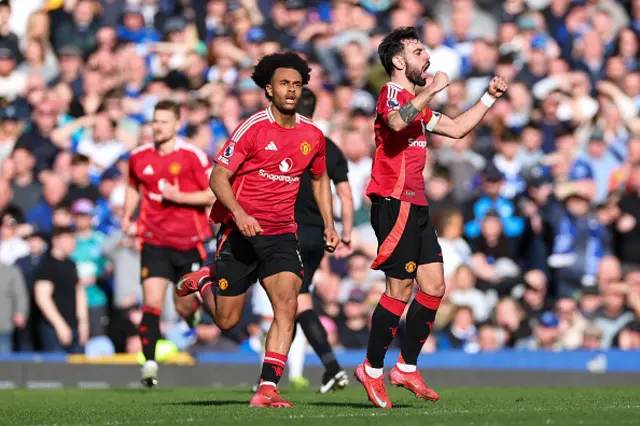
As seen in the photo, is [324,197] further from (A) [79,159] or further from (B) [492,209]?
(A) [79,159]

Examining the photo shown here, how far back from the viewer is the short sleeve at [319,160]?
436 inches

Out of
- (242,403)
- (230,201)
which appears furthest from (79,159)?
(230,201)

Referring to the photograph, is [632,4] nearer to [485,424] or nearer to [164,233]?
[164,233]

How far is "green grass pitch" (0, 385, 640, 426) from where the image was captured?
30.6ft

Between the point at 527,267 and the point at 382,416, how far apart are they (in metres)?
9.31

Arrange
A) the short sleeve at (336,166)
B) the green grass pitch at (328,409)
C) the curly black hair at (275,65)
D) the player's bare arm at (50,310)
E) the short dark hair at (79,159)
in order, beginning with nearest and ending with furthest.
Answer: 1. the green grass pitch at (328,409)
2. the curly black hair at (275,65)
3. the short sleeve at (336,166)
4. the player's bare arm at (50,310)
5. the short dark hair at (79,159)

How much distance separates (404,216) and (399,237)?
16 centimetres

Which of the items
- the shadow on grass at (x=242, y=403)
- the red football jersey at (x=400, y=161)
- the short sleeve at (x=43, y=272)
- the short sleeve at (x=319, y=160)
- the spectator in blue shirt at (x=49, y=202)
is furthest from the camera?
the spectator in blue shirt at (x=49, y=202)

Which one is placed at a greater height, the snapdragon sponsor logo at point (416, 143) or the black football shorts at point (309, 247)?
the snapdragon sponsor logo at point (416, 143)

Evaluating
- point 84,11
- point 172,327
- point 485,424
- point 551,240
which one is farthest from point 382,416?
point 84,11

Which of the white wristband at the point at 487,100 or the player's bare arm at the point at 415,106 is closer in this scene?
the player's bare arm at the point at 415,106

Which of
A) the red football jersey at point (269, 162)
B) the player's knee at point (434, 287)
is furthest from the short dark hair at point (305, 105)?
the player's knee at point (434, 287)

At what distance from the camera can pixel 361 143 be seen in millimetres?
19047

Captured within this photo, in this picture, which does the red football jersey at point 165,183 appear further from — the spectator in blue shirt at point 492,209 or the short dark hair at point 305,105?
the spectator in blue shirt at point 492,209
